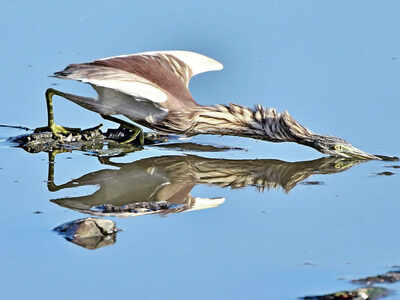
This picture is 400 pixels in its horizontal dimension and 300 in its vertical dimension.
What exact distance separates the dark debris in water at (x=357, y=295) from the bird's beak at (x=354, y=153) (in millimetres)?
2616

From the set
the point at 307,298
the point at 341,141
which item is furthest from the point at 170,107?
the point at 307,298

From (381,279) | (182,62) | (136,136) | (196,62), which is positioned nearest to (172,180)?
(136,136)

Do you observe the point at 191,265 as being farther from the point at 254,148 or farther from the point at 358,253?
the point at 254,148

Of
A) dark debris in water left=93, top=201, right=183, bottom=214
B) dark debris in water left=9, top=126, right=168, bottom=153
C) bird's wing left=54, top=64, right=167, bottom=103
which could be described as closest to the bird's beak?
bird's wing left=54, top=64, right=167, bottom=103

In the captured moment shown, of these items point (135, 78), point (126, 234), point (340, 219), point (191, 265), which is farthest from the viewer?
point (135, 78)

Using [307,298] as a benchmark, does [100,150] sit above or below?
above

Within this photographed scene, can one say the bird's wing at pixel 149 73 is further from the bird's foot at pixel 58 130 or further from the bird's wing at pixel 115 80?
the bird's foot at pixel 58 130

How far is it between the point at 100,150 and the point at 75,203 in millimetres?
1378

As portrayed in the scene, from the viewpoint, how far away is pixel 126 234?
4801mm

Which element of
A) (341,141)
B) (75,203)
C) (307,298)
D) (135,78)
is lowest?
(307,298)

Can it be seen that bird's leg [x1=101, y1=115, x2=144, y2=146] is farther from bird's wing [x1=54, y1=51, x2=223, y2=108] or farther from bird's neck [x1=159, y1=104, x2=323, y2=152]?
bird's wing [x1=54, y1=51, x2=223, y2=108]

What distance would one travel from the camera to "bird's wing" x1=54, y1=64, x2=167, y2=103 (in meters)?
6.43

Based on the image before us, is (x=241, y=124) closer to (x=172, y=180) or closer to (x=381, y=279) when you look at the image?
(x=172, y=180)

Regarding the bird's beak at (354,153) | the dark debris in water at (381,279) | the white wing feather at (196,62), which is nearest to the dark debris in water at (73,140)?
the white wing feather at (196,62)
